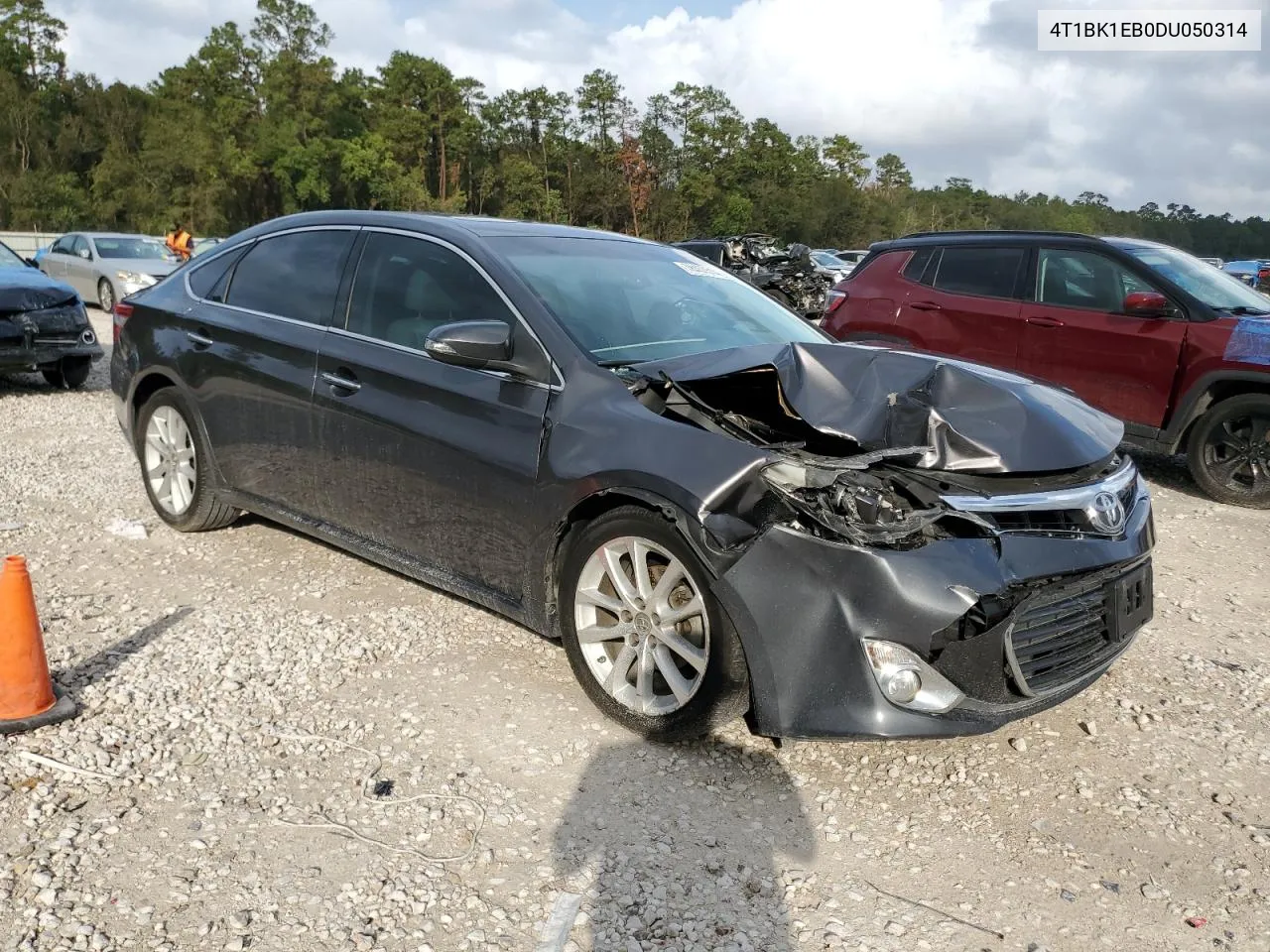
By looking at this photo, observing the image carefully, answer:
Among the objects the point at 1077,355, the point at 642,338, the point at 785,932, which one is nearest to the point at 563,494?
the point at 642,338

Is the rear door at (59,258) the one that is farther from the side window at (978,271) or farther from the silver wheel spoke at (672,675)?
the silver wheel spoke at (672,675)

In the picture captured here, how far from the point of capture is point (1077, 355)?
25.0 ft

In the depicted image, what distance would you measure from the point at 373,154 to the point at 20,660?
7300cm

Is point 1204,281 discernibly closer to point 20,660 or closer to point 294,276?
point 294,276

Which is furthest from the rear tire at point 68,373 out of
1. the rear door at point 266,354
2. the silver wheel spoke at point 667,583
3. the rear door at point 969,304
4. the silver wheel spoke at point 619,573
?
the silver wheel spoke at point 667,583

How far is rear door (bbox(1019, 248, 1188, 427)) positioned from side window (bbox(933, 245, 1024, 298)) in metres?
0.20

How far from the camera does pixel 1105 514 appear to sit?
338 cm

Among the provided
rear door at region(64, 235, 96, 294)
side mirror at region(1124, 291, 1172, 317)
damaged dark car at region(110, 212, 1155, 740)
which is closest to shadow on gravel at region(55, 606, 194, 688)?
damaged dark car at region(110, 212, 1155, 740)

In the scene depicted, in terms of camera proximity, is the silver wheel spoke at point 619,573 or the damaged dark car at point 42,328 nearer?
the silver wheel spoke at point 619,573

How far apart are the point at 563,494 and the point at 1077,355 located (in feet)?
17.8

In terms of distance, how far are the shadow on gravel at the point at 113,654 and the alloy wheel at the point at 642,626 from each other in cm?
184

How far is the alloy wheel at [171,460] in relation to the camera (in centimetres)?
539

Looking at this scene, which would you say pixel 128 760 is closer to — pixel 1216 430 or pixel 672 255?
pixel 672 255

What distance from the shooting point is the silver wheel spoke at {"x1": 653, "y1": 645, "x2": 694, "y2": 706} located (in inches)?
131
